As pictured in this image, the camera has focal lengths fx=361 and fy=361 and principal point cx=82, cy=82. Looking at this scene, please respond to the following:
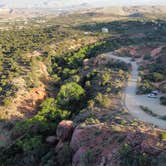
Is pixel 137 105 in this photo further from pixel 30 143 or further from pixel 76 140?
pixel 30 143

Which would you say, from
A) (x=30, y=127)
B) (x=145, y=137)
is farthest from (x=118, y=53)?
(x=145, y=137)

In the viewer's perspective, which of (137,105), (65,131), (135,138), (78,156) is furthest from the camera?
(137,105)

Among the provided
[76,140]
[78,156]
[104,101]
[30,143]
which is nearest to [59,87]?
[104,101]

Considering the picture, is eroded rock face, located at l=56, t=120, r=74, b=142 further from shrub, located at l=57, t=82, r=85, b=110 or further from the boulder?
shrub, located at l=57, t=82, r=85, b=110

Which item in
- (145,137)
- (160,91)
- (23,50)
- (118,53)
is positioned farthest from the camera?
(23,50)

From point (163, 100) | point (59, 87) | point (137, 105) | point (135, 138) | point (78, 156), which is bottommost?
point (59, 87)

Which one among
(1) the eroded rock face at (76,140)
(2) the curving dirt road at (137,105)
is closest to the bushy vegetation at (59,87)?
(1) the eroded rock face at (76,140)

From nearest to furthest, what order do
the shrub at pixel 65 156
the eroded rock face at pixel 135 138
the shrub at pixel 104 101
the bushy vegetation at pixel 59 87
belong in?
the eroded rock face at pixel 135 138, the shrub at pixel 65 156, the bushy vegetation at pixel 59 87, the shrub at pixel 104 101

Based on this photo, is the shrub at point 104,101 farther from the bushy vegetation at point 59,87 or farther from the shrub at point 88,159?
the shrub at point 88,159

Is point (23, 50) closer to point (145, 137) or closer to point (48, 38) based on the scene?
point (48, 38)

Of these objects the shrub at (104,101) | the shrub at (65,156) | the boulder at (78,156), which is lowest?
the shrub at (65,156)

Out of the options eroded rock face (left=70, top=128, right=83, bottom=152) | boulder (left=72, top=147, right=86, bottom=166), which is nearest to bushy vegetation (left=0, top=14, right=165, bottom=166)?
eroded rock face (left=70, top=128, right=83, bottom=152)
